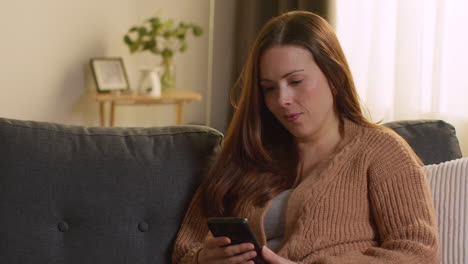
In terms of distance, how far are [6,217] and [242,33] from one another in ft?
9.63

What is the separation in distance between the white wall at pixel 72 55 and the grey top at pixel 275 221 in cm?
234

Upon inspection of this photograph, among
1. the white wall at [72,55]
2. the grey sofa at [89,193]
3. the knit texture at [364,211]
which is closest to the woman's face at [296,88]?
the knit texture at [364,211]

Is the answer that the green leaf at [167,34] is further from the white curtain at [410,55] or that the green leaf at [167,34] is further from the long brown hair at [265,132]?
the long brown hair at [265,132]

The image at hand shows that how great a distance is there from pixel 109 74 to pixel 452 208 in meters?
2.89

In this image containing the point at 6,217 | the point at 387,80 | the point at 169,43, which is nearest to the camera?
the point at 6,217

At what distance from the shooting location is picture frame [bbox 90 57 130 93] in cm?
412

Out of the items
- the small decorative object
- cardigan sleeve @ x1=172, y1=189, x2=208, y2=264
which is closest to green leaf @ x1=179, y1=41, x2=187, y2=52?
the small decorative object

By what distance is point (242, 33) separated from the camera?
4.37m

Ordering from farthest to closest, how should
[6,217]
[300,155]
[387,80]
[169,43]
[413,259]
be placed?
[169,43] → [387,80] → [300,155] → [6,217] → [413,259]

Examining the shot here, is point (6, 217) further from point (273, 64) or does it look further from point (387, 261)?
point (387, 261)

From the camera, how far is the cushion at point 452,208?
164 centimetres

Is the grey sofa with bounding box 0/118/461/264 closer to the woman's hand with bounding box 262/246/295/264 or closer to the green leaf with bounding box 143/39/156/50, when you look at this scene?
the woman's hand with bounding box 262/246/295/264

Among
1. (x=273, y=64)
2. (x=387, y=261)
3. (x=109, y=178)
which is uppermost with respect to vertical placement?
(x=273, y=64)

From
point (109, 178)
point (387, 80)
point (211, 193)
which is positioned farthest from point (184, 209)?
point (387, 80)
